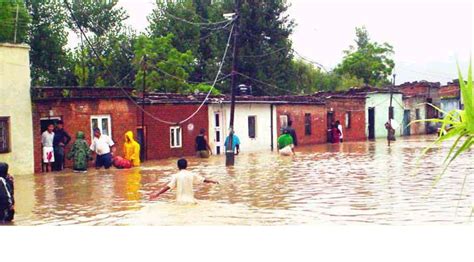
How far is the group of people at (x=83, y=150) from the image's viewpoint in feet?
53.4

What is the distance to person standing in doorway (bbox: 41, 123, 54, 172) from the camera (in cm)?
1673

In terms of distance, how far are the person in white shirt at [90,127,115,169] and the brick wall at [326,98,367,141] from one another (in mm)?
5321

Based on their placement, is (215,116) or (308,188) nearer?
(308,188)

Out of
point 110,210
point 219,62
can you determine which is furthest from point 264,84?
point 110,210

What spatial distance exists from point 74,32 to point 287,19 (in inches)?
206

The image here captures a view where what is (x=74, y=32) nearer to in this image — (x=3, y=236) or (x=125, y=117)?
(x=125, y=117)

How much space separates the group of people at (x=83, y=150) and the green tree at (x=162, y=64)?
7.86 ft

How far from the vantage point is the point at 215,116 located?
18750 mm

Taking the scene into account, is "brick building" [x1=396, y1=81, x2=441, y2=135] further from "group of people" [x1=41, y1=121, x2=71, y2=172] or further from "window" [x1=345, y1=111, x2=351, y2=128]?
"group of people" [x1=41, y1=121, x2=71, y2=172]

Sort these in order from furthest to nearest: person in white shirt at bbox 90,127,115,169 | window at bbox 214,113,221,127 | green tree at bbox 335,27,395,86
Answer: window at bbox 214,113,221,127
person in white shirt at bbox 90,127,115,169
green tree at bbox 335,27,395,86

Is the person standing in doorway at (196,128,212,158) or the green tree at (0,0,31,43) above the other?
the green tree at (0,0,31,43)

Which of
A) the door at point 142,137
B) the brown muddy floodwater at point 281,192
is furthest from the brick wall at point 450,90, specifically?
the door at point 142,137

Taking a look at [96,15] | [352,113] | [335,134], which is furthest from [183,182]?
[335,134]

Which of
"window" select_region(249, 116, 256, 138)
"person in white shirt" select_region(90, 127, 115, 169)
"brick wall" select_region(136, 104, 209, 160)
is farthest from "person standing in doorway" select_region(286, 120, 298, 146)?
"person in white shirt" select_region(90, 127, 115, 169)
